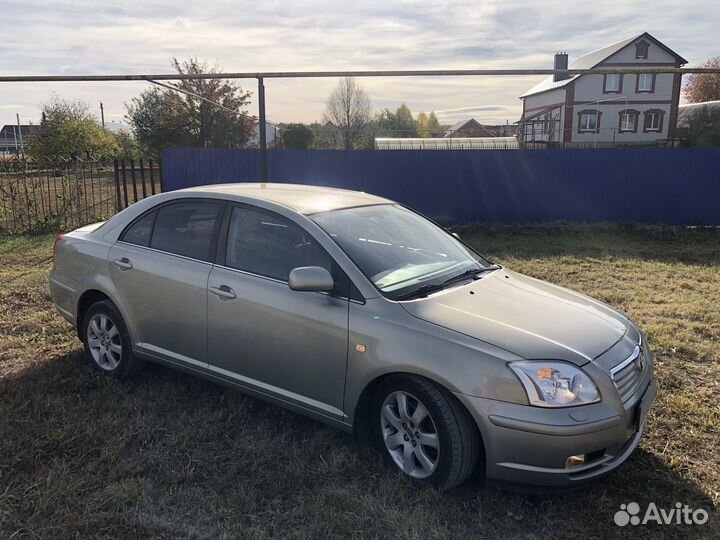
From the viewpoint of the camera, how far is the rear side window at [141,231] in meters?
4.27

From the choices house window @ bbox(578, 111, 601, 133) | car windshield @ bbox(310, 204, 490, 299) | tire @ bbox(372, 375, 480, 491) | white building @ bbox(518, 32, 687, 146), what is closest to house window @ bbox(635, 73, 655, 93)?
white building @ bbox(518, 32, 687, 146)

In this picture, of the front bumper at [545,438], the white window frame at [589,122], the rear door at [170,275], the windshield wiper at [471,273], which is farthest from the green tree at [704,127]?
the rear door at [170,275]

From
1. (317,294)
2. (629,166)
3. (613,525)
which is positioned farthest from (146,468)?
(629,166)

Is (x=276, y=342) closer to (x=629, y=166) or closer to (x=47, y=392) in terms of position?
(x=47, y=392)

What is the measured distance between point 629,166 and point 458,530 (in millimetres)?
11693

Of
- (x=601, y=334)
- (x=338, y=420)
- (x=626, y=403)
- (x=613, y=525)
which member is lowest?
(x=613, y=525)

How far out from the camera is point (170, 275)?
12.9 ft

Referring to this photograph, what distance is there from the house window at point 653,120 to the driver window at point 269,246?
48.5 metres

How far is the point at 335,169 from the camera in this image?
40.7ft

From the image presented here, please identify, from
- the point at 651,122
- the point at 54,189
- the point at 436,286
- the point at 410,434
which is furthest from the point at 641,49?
the point at 410,434

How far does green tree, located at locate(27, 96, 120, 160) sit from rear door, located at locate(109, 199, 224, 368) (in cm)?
2574

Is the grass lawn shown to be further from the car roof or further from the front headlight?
the car roof

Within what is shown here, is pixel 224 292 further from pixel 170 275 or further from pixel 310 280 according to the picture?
pixel 310 280

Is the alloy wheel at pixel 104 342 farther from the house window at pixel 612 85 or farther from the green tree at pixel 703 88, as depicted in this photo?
the green tree at pixel 703 88
